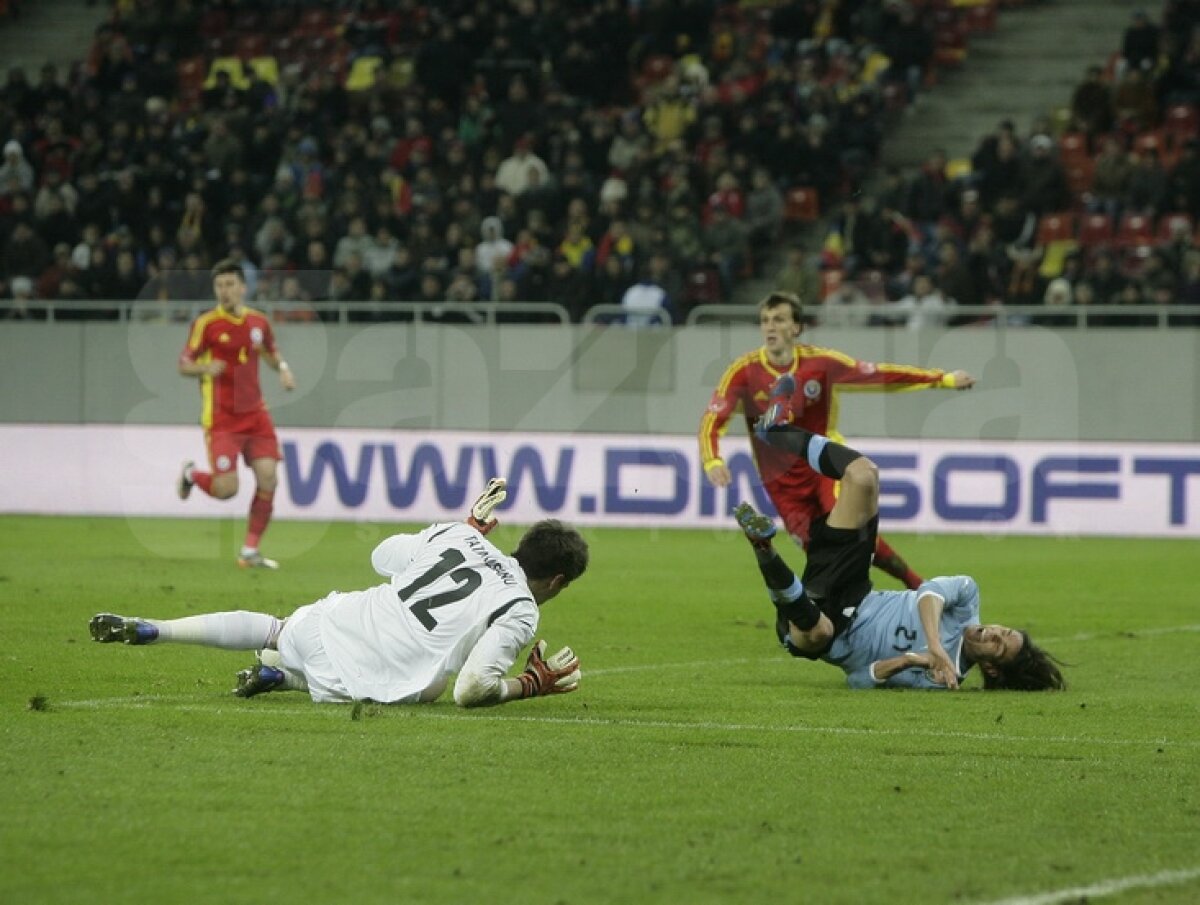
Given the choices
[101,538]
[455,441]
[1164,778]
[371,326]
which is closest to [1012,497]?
[455,441]

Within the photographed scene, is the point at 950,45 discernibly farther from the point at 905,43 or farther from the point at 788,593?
the point at 788,593

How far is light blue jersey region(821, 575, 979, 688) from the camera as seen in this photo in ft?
32.9

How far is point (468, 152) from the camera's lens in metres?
27.0

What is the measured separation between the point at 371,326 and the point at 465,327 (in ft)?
3.76

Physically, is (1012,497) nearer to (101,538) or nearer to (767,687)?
(101,538)

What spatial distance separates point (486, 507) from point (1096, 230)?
1623cm

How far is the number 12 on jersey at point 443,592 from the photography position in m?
8.40

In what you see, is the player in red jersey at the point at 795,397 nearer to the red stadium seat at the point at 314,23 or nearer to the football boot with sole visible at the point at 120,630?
the football boot with sole visible at the point at 120,630

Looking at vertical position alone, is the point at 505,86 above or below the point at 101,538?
above

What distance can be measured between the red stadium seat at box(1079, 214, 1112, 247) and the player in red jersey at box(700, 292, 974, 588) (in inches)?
444

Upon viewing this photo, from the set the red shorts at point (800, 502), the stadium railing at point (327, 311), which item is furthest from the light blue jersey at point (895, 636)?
the stadium railing at point (327, 311)

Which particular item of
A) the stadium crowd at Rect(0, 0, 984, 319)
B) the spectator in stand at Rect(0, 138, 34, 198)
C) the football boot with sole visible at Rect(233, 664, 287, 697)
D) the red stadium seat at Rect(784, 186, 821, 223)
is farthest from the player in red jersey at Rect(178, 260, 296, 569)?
the spectator in stand at Rect(0, 138, 34, 198)

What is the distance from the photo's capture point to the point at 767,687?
1027 cm

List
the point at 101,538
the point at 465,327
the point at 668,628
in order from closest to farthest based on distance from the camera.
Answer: the point at 668,628, the point at 101,538, the point at 465,327
